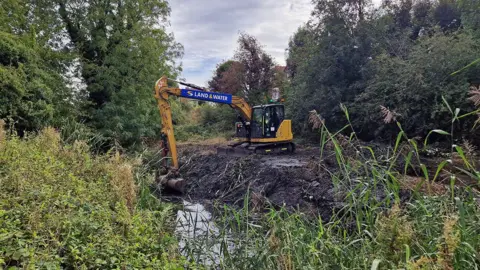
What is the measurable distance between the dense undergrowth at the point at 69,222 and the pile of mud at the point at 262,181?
272cm

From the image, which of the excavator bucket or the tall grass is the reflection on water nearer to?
the tall grass

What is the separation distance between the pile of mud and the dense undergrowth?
2.72 m

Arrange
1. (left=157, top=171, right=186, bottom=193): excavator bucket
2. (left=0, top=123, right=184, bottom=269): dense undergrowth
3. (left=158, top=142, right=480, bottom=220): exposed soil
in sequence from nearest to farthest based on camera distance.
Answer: (left=0, top=123, right=184, bottom=269): dense undergrowth → (left=158, top=142, right=480, bottom=220): exposed soil → (left=157, top=171, right=186, bottom=193): excavator bucket

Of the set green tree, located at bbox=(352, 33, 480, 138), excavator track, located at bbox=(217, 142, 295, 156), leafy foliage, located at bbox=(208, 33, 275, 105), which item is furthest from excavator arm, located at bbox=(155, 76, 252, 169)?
leafy foliage, located at bbox=(208, 33, 275, 105)

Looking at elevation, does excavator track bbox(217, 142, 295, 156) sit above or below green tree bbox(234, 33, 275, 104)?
below

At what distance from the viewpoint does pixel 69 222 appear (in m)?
2.78

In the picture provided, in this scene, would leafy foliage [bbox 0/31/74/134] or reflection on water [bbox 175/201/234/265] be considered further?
leafy foliage [bbox 0/31/74/134]

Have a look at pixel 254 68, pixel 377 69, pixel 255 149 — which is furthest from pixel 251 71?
pixel 255 149

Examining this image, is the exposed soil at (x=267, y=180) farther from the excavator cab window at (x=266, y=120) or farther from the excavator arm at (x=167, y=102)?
the excavator arm at (x=167, y=102)

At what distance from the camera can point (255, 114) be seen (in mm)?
11898

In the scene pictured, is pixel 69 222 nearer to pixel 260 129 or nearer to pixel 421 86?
pixel 260 129

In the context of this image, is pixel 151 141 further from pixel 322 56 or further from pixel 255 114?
pixel 322 56

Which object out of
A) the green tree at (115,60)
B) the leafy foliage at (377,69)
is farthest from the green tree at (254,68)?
the green tree at (115,60)

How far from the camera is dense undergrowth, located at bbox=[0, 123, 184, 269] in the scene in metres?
2.45
